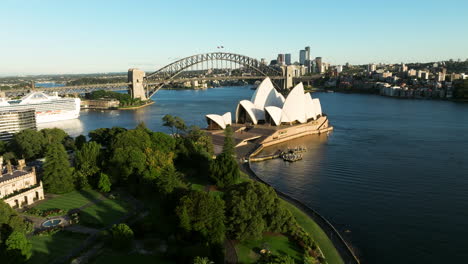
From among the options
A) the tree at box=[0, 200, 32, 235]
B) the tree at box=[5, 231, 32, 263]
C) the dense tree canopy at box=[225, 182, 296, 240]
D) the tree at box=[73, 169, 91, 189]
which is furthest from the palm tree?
the tree at box=[73, 169, 91, 189]

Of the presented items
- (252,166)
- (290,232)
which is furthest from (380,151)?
(290,232)

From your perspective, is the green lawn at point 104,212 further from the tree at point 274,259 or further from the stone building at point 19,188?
the tree at point 274,259

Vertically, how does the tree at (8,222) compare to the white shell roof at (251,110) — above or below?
below

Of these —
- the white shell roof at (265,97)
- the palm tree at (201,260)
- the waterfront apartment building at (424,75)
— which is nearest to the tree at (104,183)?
the palm tree at (201,260)

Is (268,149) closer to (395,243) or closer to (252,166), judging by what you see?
(252,166)

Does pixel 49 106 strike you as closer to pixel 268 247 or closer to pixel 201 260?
pixel 268 247

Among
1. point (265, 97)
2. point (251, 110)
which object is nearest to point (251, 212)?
point (251, 110)
